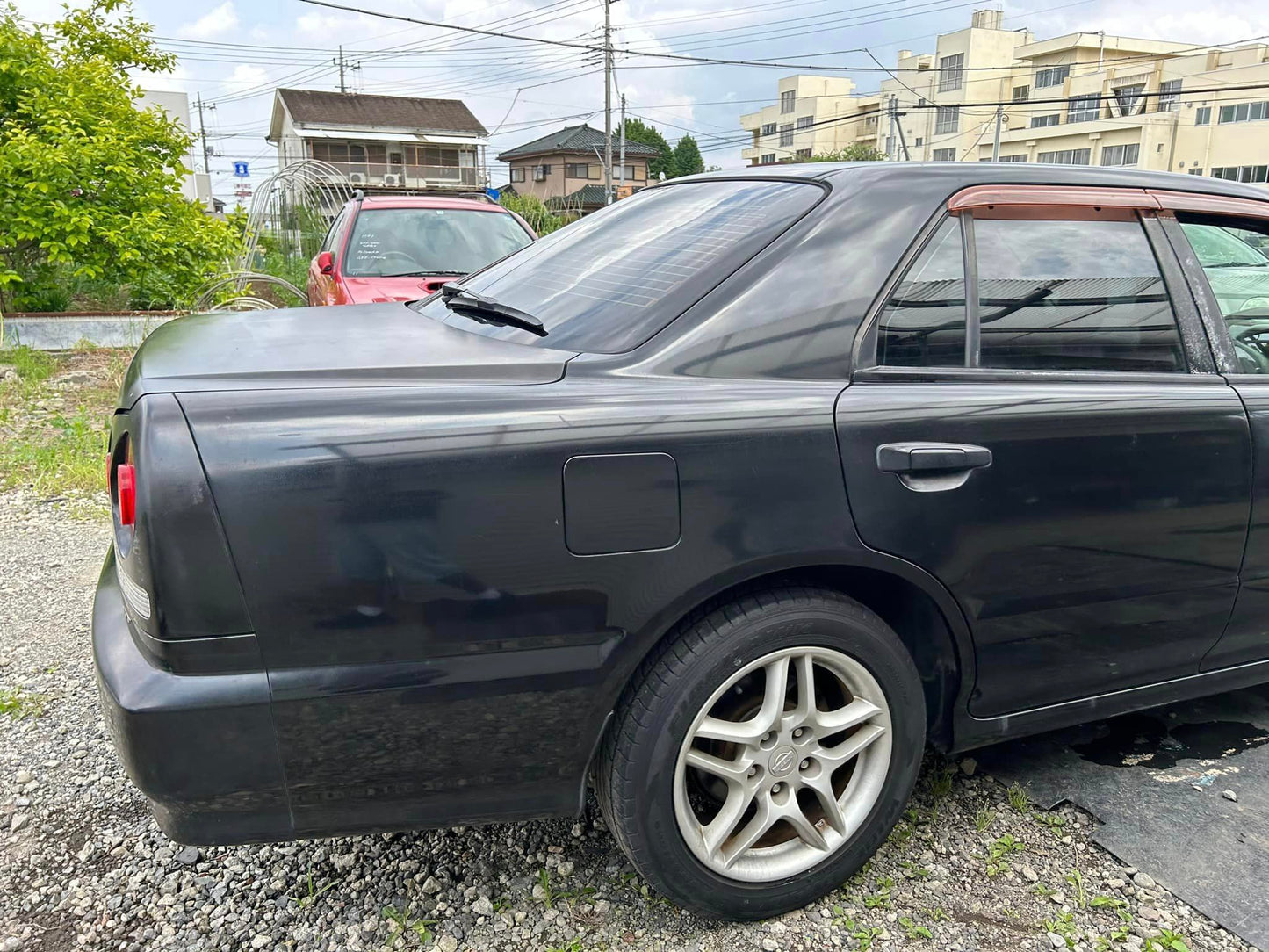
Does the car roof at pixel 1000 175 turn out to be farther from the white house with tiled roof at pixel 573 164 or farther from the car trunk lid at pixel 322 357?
the white house with tiled roof at pixel 573 164

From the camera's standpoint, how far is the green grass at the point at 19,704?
9.86 ft

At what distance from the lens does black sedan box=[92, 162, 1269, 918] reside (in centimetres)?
170

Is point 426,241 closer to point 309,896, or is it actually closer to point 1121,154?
Answer: point 309,896

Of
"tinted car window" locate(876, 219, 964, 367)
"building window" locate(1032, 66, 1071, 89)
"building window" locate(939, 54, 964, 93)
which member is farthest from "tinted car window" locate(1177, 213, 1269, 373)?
"building window" locate(939, 54, 964, 93)

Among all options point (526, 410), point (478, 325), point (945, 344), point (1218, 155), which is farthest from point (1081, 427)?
point (1218, 155)

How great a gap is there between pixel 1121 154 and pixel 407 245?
5307 cm

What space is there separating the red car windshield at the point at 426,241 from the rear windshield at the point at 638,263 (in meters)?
4.51

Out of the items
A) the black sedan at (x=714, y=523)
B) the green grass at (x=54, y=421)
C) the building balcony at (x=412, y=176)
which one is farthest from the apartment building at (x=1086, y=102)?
the black sedan at (x=714, y=523)

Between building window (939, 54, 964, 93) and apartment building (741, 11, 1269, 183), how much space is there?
0.25ft

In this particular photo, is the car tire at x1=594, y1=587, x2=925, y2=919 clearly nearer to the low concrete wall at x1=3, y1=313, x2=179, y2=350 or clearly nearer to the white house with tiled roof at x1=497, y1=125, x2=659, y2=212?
the low concrete wall at x1=3, y1=313, x2=179, y2=350

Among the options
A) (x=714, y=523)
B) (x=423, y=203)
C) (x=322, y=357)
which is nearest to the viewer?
(x=714, y=523)

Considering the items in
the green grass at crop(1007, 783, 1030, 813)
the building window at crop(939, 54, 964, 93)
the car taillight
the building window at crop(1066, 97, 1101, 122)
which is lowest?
the green grass at crop(1007, 783, 1030, 813)

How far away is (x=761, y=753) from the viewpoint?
2051 millimetres

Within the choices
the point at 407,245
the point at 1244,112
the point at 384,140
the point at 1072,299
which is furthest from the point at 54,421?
the point at 1244,112
